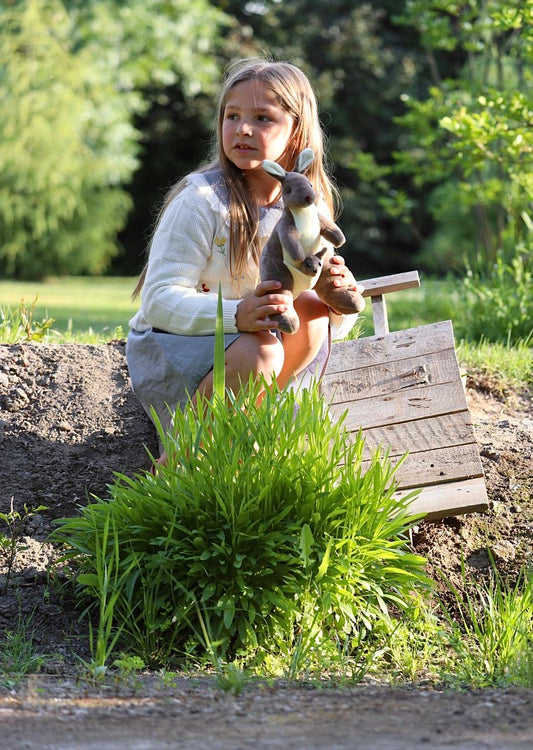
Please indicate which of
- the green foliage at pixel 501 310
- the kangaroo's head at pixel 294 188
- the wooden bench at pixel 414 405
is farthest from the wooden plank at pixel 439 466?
the green foliage at pixel 501 310

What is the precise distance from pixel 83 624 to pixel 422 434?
4.39 feet

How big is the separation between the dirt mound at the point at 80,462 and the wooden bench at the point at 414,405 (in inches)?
8.1

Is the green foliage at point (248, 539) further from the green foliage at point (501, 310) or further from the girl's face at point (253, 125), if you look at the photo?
the green foliage at point (501, 310)

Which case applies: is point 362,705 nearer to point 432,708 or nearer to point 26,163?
point 432,708

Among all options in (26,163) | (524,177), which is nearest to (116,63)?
(26,163)

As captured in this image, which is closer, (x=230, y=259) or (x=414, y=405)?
(x=230, y=259)

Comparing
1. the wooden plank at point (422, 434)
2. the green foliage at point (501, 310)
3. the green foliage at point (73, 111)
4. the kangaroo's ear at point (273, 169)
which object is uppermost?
the green foliage at point (73, 111)

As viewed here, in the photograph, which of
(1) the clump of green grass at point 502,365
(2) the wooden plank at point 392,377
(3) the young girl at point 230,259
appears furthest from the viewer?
(1) the clump of green grass at point 502,365

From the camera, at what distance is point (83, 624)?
8.60ft

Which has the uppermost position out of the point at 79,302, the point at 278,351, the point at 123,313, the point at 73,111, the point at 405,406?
the point at 73,111

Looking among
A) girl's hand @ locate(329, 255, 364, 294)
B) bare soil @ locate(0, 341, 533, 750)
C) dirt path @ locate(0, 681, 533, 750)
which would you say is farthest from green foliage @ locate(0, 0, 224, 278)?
dirt path @ locate(0, 681, 533, 750)

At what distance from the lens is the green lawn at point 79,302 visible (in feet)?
25.1

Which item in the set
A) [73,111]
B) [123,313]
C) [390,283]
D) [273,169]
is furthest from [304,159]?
[73,111]

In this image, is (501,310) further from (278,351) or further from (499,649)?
(499,649)
